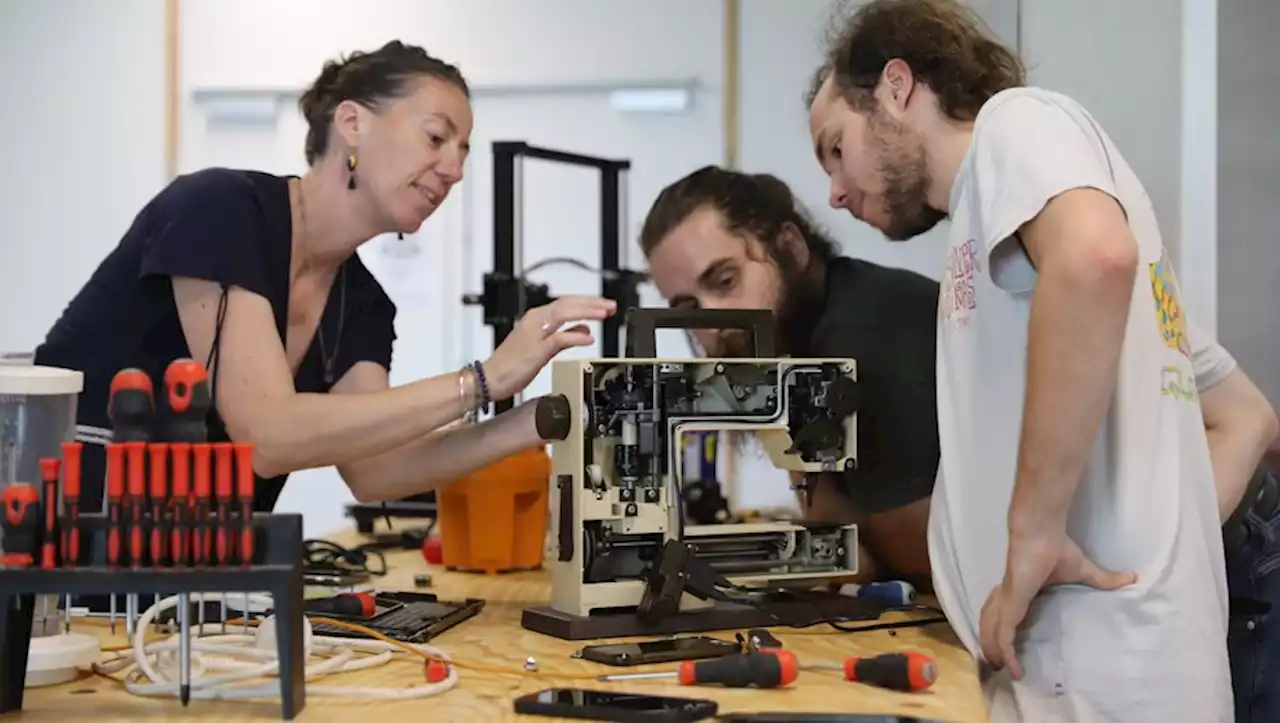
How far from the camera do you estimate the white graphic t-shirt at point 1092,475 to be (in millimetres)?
→ 1104

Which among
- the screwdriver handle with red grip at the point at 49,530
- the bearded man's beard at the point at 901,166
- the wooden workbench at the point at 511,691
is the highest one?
the bearded man's beard at the point at 901,166

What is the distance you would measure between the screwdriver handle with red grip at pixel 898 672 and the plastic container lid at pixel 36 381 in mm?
690

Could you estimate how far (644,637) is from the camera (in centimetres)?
121

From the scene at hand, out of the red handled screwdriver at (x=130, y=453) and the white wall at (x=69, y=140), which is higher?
the white wall at (x=69, y=140)

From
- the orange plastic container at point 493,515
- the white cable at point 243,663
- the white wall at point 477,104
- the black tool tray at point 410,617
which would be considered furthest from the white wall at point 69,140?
the white cable at point 243,663

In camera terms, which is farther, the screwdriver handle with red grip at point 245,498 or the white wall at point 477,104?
the white wall at point 477,104

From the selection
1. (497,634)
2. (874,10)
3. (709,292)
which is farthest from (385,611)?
(874,10)

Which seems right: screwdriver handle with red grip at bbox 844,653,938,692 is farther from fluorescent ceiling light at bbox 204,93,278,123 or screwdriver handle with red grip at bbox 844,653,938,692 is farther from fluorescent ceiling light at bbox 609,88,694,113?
fluorescent ceiling light at bbox 204,93,278,123

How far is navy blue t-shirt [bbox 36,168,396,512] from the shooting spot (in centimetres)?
145

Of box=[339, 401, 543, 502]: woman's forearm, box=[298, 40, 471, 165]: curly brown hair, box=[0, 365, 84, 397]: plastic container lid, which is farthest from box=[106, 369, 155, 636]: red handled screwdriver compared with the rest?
box=[298, 40, 471, 165]: curly brown hair

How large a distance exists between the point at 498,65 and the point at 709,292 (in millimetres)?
1635

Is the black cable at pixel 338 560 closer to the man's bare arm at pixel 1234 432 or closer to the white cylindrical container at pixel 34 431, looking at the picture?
the white cylindrical container at pixel 34 431

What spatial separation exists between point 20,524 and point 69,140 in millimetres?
2826

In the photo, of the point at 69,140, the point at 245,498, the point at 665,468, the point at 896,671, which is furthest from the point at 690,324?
the point at 69,140
